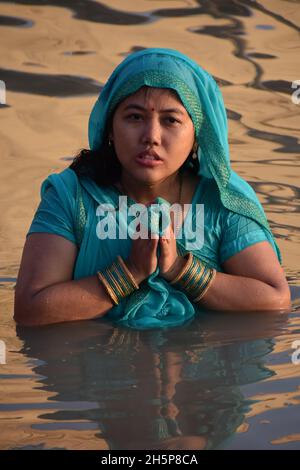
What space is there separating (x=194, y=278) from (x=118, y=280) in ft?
0.98

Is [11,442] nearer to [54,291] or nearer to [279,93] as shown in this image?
[54,291]

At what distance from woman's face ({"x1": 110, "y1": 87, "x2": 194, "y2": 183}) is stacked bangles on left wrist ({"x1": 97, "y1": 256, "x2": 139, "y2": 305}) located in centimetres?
35

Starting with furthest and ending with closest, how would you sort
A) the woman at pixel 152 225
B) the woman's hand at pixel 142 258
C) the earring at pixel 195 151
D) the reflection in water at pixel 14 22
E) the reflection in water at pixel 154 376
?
the reflection in water at pixel 14 22 < the earring at pixel 195 151 < the woman at pixel 152 225 < the woman's hand at pixel 142 258 < the reflection in water at pixel 154 376

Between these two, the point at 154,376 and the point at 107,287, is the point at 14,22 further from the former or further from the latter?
the point at 154,376

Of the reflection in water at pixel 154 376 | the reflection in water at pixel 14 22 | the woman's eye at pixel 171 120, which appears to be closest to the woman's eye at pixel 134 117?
the woman's eye at pixel 171 120

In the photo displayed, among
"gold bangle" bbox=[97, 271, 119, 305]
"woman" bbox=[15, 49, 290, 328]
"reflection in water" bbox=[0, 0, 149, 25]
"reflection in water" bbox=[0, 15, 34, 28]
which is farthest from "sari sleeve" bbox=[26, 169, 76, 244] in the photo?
"reflection in water" bbox=[0, 0, 149, 25]

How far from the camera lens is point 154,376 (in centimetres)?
381

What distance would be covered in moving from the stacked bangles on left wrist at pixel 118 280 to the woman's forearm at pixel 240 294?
0.34 meters

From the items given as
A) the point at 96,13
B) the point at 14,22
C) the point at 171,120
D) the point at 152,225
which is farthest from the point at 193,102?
the point at 96,13

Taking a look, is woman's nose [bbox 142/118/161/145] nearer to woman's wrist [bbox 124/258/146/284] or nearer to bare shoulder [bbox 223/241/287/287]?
woman's wrist [bbox 124/258/146/284]

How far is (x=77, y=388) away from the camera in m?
3.67

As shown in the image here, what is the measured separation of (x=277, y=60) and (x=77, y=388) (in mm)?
6644

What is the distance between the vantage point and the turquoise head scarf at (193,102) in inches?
170

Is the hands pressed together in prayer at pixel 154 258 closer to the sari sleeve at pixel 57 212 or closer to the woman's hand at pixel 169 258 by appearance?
the woman's hand at pixel 169 258
